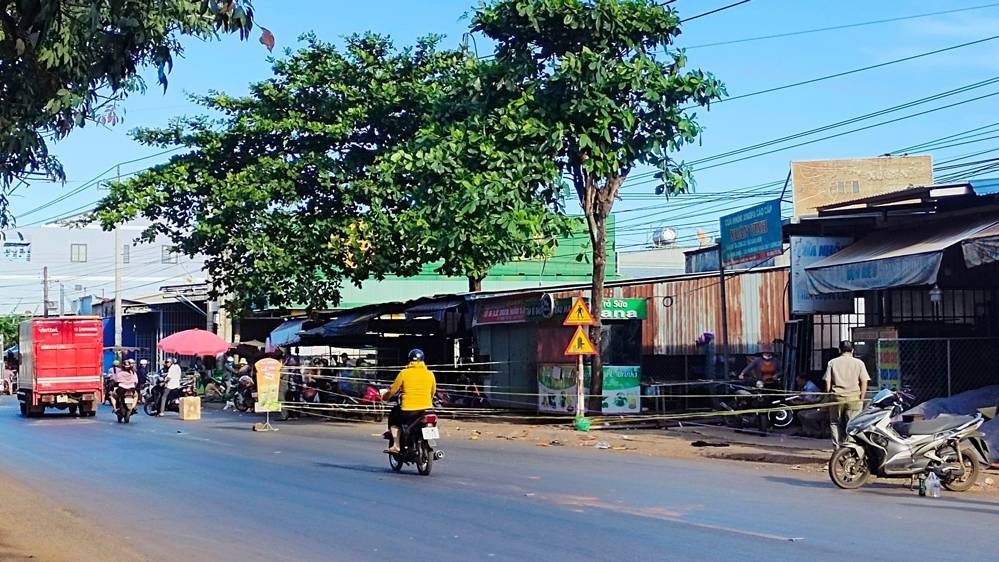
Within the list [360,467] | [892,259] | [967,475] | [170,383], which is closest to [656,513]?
[967,475]

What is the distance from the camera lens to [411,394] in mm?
15375

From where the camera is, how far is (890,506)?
1191 centimetres

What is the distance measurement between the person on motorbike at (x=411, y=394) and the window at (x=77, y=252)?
71996 millimetres

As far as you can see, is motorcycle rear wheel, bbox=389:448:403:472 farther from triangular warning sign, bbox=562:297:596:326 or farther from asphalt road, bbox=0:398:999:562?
triangular warning sign, bbox=562:297:596:326

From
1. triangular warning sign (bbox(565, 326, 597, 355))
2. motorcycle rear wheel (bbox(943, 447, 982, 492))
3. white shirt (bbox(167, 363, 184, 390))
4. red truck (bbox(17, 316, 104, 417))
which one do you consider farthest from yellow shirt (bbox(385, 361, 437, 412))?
red truck (bbox(17, 316, 104, 417))

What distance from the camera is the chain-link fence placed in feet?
60.2

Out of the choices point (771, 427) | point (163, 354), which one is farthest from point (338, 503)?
point (163, 354)

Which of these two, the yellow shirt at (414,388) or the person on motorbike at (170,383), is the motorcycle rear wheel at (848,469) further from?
the person on motorbike at (170,383)

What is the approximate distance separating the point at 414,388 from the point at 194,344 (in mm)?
28391

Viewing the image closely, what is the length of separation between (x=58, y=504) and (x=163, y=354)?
45.8m

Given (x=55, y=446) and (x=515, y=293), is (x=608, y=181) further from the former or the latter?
(x=55, y=446)

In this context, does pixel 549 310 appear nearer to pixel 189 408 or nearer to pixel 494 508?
pixel 189 408

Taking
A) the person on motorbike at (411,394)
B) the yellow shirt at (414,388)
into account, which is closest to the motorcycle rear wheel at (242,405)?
the person on motorbike at (411,394)

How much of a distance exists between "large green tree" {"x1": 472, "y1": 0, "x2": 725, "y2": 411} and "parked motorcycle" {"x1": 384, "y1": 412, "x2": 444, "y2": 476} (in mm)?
8433
